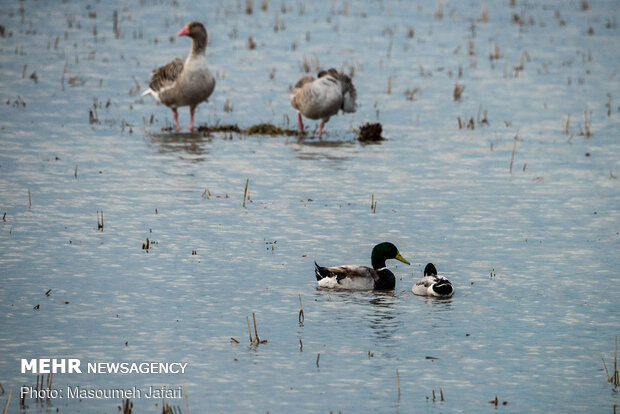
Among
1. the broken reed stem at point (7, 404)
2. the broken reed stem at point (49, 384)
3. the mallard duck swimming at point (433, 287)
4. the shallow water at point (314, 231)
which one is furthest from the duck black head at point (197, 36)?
the broken reed stem at point (7, 404)

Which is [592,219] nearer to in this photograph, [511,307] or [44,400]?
[511,307]

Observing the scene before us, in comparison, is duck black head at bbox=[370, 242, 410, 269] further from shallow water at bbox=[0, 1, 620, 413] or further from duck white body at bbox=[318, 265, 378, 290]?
shallow water at bbox=[0, 1, 620, 413]

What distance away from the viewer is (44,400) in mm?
7660

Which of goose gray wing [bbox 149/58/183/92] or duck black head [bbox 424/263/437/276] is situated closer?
duck black head [bbox 424/263/437/276]

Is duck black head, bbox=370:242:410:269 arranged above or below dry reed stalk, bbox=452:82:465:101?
below

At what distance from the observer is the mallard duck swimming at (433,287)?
10320 mm

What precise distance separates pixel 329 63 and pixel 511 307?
19184 mm

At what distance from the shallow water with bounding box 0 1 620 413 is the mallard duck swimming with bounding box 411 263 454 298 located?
145 mm

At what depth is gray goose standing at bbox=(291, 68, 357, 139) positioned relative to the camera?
20.3 meters

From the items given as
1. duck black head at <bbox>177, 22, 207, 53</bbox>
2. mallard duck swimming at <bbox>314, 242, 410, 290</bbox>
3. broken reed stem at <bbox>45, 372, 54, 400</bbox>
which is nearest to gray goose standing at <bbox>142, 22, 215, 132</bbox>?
duck black head at <bbox>177, 22, 207, 53</bbox>

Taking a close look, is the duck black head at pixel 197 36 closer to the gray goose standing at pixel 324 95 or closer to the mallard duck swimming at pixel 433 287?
the gray goose standing at pixel 324 95

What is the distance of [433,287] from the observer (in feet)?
33.9

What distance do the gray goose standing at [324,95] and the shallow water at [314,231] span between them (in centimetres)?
69

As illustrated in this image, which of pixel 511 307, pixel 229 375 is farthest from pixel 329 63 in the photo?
pixel 229 375
